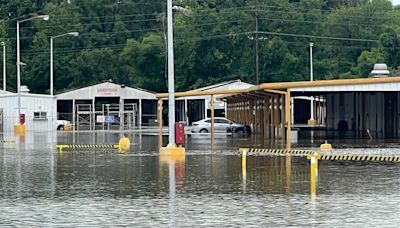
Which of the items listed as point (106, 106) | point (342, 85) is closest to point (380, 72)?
point (342, 85)

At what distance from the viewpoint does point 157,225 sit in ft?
52.2

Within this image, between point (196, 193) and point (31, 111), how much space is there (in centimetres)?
6547

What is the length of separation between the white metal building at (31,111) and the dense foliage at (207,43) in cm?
2259

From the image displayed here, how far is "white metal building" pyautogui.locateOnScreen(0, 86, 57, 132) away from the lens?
276 ft

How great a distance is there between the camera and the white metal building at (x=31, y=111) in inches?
3310

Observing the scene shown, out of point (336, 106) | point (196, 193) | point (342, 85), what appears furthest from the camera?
point (336, 106)

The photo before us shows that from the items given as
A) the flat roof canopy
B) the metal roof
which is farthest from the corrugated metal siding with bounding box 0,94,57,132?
the flat roof canopy

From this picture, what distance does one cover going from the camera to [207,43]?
345 ft

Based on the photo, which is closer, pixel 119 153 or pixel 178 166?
pixel 178 166

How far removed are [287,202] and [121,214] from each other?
376cm

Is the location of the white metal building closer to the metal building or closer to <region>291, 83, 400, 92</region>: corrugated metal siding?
the metal building

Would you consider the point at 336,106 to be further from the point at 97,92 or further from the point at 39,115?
the point at 39,115

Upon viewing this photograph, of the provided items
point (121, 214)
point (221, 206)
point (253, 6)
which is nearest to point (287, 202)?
point (221, 206)

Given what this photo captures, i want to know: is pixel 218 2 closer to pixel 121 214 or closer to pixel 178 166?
pixel 178 166
